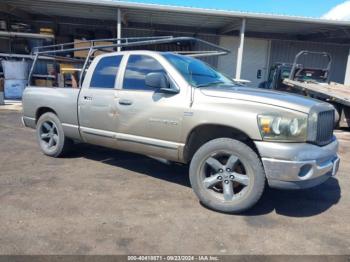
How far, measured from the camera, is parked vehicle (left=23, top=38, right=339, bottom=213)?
11.0 ft

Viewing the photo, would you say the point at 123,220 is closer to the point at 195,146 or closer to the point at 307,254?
the point at 195,146

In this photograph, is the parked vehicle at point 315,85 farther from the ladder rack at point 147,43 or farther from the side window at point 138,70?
the side window at point 138,70

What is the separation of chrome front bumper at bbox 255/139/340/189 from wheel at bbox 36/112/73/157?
349 centimetres

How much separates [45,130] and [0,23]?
47.1 feet

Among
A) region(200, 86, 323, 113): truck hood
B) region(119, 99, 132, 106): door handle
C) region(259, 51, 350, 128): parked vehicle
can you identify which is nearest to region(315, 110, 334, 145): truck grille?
region(200, 86, 323, 113): truck hood

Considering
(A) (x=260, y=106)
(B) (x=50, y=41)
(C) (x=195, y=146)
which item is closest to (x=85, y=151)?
(C) (x=195, y=146)

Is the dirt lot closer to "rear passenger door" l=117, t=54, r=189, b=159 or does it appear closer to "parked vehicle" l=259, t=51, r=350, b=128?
"rear passenger door" l=117, t=54, r=189, b=159

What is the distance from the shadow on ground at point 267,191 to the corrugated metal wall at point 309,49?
17255 millimetres

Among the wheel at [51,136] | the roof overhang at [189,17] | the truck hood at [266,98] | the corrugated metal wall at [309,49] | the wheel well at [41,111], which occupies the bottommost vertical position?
the wheel at [51,136]

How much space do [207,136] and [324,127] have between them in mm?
1358

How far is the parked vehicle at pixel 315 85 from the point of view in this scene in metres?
9.47

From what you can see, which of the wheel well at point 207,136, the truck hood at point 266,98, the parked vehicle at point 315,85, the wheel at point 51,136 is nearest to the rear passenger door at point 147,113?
the wheel well at point 207,136

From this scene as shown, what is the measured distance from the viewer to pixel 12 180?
4488mm

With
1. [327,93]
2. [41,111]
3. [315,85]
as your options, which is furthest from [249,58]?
[41,111]
